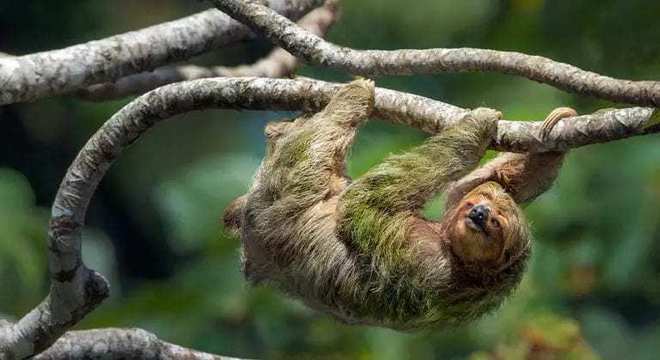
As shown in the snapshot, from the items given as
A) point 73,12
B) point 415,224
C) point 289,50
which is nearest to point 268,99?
point 289,50

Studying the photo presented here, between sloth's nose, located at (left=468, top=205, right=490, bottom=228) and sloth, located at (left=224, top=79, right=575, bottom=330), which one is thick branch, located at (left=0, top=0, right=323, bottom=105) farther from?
sloth's nose, located at (left=468, top=205, right=490, bottom=228)

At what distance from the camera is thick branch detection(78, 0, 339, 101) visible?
16.6ft

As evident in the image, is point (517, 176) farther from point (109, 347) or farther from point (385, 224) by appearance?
point (109, 347)

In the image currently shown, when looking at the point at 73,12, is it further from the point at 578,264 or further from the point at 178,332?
the point at 578,264

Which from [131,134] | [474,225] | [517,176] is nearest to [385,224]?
[474,225]

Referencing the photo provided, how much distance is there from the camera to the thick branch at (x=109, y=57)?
13.5 ft

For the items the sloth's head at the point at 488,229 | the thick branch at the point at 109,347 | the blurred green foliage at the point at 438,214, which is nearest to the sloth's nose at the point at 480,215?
the sloth's head at the point at 488,229

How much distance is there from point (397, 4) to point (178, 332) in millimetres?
2298

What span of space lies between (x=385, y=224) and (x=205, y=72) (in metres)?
1.87

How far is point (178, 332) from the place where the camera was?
6.97 m

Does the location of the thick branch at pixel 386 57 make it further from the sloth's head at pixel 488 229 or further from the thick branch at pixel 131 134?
the sloth's head at pixel 488 229

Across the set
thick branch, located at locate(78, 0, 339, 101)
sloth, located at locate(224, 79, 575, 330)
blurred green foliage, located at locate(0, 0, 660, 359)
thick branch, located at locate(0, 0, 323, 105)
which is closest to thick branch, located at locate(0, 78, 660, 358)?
sloth, located at locate(224, 79, 575, 330)

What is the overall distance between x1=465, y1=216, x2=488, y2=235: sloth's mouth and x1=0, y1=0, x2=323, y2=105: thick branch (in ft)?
5.00

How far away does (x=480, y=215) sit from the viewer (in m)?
3.52
